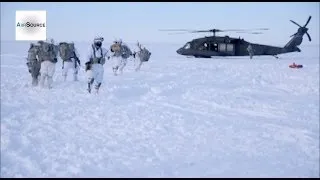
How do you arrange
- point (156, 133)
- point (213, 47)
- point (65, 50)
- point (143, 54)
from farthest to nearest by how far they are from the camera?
point (213, 47) < point (143, 54) < point (65, 50) < point (156, 133)

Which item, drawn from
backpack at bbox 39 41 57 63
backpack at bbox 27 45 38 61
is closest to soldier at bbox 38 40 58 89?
backpack at bbox 39 41 57 63

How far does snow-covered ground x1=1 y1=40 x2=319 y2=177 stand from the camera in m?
5.49

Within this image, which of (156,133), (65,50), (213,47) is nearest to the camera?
(156,133)

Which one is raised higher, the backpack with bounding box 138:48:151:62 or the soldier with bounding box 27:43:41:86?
the backpack with bounding box 138:48:151:62

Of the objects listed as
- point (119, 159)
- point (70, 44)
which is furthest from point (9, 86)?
point (119, 159)

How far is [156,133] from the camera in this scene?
7.20 meters

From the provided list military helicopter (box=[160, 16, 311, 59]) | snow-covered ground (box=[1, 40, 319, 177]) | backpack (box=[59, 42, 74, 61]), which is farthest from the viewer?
military helicopter (box=[160, 16, 311, 59])

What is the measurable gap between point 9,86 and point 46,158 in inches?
307

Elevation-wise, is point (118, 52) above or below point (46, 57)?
above

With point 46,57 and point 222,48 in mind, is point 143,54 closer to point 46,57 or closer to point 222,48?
point 46,57

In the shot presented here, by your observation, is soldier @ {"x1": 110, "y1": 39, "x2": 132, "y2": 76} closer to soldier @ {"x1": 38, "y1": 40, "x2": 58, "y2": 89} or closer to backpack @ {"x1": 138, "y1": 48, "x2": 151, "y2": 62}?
backpack @ {"x1": 138, "y1": 48, "x2": 151, "y2": 62}

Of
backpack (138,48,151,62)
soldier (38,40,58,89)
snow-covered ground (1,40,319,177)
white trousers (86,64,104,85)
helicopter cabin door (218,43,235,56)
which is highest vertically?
helicopter cabin door (218,43,235,56)

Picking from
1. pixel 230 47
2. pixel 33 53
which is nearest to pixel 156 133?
pixel 33 53

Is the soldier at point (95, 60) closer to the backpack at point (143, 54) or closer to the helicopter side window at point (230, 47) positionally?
the backpack at point (143, 54)
